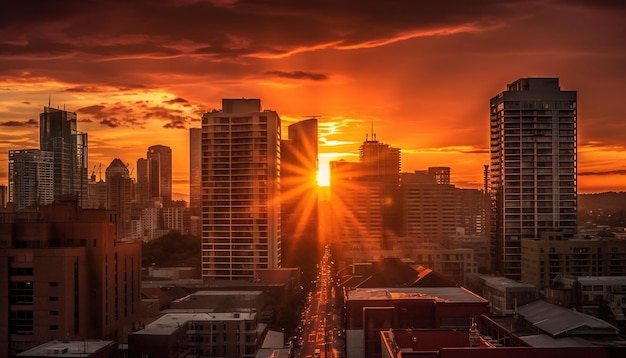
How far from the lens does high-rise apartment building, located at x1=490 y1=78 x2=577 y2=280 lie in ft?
124

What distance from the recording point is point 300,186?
226ft

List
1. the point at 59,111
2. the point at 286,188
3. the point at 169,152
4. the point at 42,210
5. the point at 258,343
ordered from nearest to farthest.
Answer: the point at 42,210
the point at 258,343
the point at 59,111
the point at 286,188
the point at 169,152

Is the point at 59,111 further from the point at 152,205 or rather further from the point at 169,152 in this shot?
the point at 169,152

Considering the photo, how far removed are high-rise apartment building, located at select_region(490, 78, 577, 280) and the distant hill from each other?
26075mm

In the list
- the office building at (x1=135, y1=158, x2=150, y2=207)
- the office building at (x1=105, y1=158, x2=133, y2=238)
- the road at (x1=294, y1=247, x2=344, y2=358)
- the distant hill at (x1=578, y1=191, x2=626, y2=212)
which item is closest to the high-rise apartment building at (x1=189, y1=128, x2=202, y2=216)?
the office building at (x1=135, y1=158, x2=150, y2=207)

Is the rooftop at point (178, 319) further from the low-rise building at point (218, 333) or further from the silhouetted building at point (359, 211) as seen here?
the silhouetted building at point (359, 211)

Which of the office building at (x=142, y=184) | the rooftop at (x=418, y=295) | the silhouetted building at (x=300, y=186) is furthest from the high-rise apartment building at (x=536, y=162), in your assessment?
the office building at (x=142, y=184)

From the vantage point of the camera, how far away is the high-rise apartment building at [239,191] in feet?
118

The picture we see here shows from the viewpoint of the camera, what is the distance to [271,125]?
3653cm

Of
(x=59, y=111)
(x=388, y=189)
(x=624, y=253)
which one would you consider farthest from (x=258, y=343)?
(x=388, y=189)

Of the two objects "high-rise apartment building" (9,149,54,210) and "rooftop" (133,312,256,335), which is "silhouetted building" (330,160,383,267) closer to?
"high-rise apartment building" (9,149,54,210)

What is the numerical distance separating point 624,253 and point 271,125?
18.3 meters

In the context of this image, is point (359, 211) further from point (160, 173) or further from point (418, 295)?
point (418, 295)

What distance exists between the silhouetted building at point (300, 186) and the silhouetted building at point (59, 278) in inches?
1191
